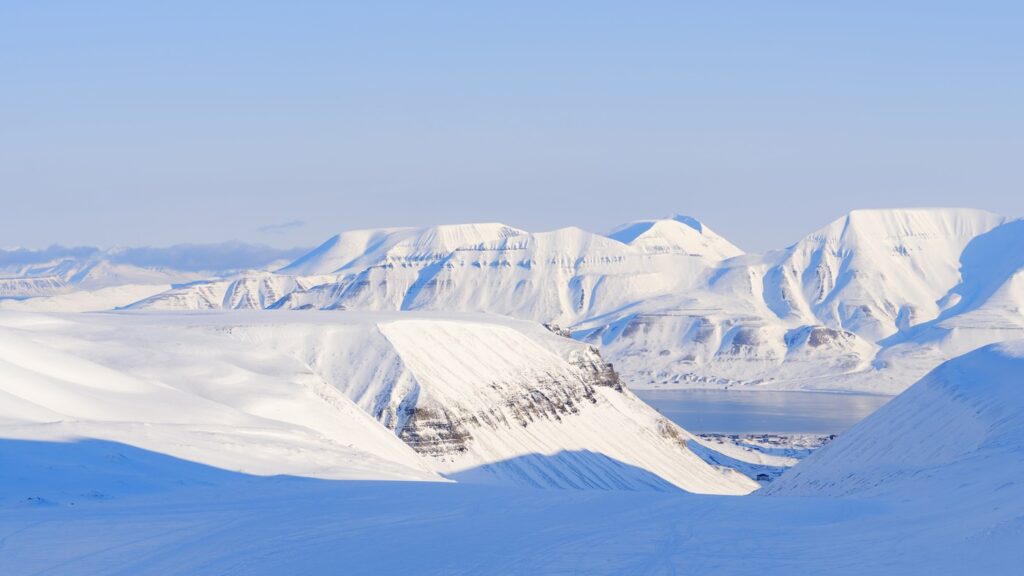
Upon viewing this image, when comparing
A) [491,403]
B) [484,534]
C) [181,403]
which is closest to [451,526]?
[484,534]

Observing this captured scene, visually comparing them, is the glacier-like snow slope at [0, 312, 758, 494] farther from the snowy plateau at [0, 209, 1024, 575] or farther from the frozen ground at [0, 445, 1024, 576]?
the frozen ground at [0, 445, 1024, 576]

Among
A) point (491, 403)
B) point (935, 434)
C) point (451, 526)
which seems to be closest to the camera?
point (451, 526)

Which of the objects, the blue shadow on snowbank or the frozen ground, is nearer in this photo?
the frozen ground

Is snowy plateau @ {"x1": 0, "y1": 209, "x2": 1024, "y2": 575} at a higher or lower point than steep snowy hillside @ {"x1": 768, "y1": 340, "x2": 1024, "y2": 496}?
higher

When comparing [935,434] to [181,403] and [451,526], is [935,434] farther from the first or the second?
[451,526]

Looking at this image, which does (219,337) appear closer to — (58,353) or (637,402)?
(58,353)

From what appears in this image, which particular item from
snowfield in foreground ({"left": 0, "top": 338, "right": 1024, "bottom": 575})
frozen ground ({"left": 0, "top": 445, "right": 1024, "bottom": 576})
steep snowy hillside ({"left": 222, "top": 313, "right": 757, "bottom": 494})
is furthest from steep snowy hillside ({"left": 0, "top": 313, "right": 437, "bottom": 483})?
steep snowy hillside ({"left": 222, "top": 313, "right": 757, "bottom": 494})
